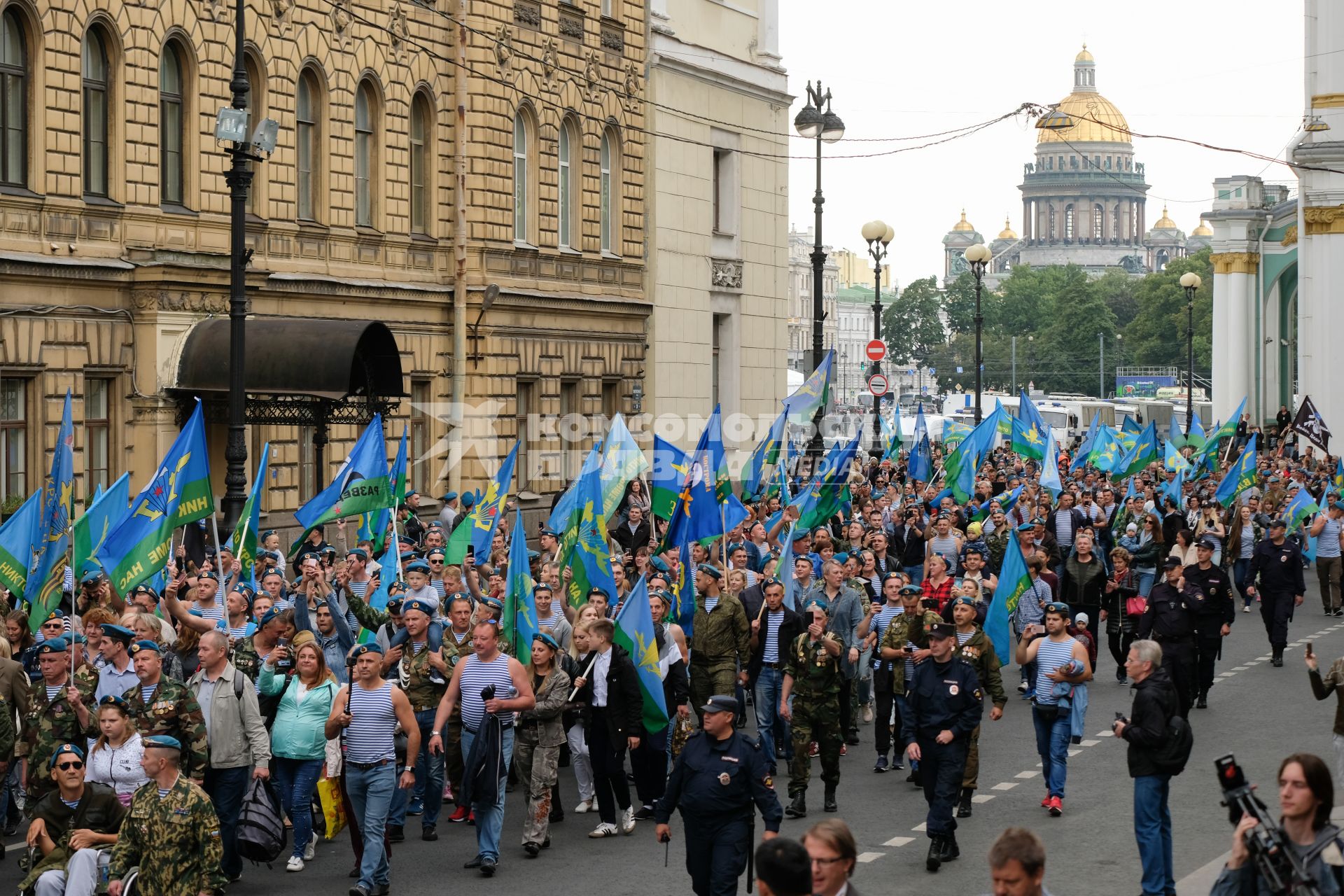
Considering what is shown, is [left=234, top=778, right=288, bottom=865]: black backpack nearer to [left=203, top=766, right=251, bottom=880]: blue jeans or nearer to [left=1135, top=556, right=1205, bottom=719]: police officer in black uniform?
[left=203, top=766, right=251, bottom=880]: blue jeans

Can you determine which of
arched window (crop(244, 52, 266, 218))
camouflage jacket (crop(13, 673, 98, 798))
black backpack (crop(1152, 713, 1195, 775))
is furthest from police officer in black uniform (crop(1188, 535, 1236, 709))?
arched window (crop(244, 52, 266, 218))

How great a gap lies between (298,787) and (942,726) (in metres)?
4.02

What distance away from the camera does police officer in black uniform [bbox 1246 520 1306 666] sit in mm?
21766

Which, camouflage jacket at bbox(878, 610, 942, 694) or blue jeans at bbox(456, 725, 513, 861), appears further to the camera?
camouflage jacket at bbox(878, 610, 942, 694)

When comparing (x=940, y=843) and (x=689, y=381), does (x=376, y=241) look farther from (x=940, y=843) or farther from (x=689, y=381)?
(x=940, y=843)

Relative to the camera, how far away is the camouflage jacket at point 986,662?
1361 cm

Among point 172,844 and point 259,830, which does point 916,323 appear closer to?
point 259,830

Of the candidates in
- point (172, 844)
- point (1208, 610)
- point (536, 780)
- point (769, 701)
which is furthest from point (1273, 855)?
point (1208, 610)

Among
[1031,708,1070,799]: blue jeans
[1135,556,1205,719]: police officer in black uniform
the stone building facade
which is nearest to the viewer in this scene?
[1031,708,1070,799]: blue jeans

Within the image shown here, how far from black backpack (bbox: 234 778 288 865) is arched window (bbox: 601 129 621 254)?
27341mm

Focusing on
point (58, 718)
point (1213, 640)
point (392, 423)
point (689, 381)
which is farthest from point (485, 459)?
point (58, 718)

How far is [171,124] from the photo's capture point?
26.3 meters

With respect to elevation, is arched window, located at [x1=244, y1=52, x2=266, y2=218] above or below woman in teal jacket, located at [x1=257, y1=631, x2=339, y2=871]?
above

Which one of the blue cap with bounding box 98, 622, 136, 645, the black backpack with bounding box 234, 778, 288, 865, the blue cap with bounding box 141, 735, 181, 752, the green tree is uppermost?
the green tree
